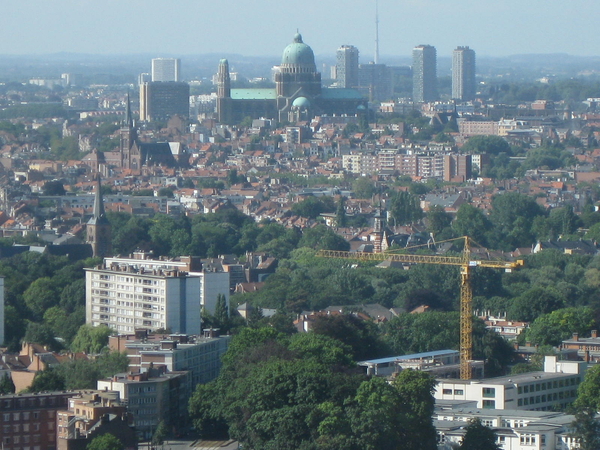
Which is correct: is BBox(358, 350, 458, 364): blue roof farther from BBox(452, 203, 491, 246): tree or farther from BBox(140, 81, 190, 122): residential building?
BBox(140, 81, 190, 122): residential building

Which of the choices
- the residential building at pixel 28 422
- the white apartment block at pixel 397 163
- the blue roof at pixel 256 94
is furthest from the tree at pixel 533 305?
the blue roof at pixel 256 94

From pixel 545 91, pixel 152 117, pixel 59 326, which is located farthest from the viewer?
pixel 545 91

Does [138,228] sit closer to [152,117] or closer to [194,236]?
[194,236]

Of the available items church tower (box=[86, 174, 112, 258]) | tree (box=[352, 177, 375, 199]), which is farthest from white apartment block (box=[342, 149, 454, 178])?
church tower (box=[86, 174, 112, 258])

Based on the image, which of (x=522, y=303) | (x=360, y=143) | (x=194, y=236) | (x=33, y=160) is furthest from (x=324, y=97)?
(x=522, y=303)

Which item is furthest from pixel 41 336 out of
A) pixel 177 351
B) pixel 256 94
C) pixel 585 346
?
pixel 256 94

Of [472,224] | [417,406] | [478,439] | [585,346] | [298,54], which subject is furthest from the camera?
[298,54]

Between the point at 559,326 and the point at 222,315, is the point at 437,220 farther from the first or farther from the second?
the point at 559,326
